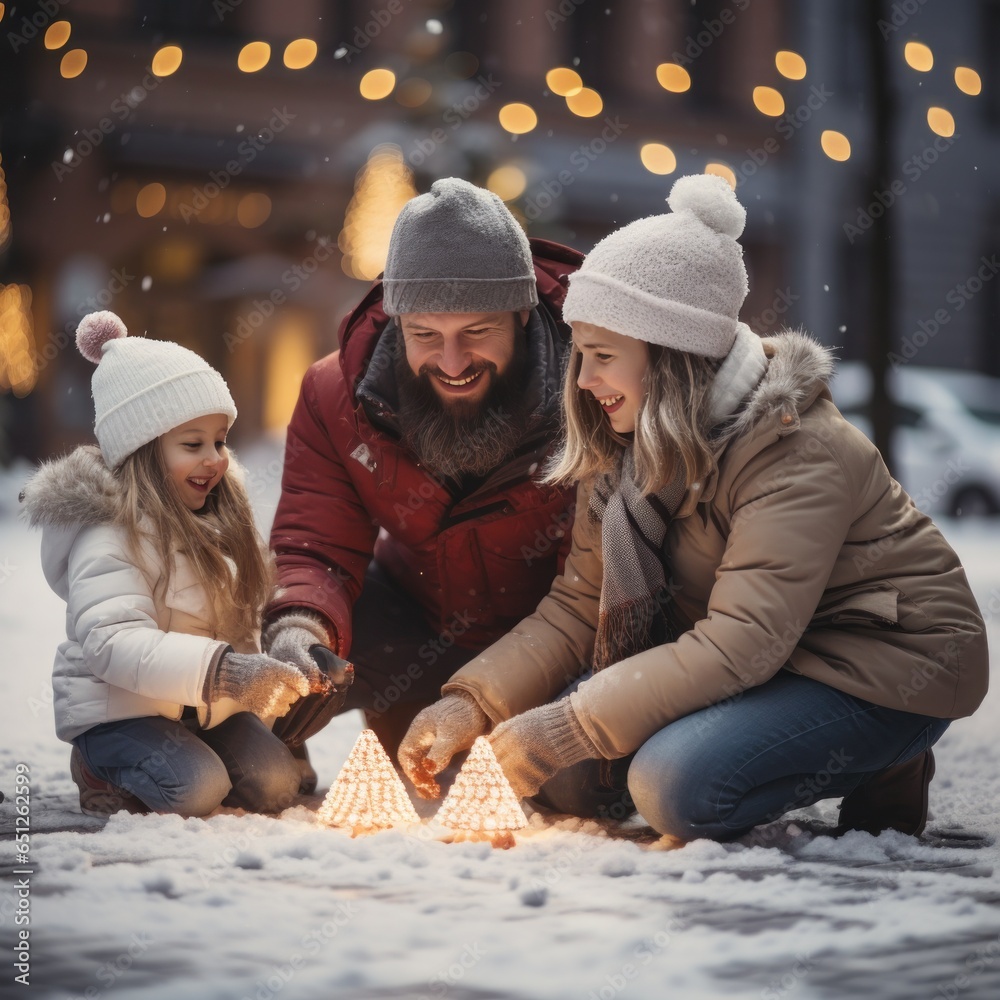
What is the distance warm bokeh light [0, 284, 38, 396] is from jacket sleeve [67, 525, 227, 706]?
949 centimetres

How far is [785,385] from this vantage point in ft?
8.73

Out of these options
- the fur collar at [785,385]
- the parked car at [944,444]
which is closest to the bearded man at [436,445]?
the fur collar at [785,385]

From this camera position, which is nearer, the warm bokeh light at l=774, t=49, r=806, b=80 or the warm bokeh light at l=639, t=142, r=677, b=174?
the warm bokeh light at l=774, t=49, r=806, b=80

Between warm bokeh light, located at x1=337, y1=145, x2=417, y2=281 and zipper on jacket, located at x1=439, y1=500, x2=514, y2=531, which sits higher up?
warm bokeh light, located at x1=337, y1=145, x2=417, y2=281

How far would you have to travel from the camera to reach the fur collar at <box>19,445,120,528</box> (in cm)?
287

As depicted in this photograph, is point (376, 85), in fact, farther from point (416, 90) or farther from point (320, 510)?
point (320, 510)

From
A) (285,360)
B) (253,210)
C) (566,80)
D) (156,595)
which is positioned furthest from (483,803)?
(253,210)

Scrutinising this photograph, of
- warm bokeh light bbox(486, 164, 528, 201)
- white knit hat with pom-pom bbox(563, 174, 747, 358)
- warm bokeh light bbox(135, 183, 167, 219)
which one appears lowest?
white knit hat with pom-pom bbox(563, 174, 747, 358)

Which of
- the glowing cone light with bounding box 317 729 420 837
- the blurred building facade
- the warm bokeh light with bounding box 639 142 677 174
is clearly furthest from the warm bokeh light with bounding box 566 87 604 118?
the glowing cone light with bounding box 317 729 420 837

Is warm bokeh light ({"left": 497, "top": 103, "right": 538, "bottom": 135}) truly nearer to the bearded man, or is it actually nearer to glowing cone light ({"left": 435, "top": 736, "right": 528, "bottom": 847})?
the bearded man

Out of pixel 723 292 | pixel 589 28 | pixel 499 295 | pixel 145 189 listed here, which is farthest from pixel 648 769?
pixel 145 189

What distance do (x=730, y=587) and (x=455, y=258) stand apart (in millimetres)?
1098

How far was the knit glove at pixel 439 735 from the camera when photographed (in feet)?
9.20

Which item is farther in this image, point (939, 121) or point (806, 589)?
point (939, 121)
